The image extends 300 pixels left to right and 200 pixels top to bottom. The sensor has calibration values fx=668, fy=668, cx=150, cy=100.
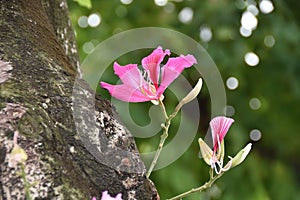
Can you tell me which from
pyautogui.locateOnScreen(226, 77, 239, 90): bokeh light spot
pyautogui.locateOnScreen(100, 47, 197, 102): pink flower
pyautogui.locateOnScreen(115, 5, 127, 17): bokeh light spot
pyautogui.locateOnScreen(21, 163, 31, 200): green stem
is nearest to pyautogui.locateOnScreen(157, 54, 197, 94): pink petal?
pyautogui.locateOnScreen(100, 47, 197, 102): pink flower

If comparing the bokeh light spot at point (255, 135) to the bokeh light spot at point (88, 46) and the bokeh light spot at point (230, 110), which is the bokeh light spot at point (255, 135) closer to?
the bokeh light spot at point (230, 110)

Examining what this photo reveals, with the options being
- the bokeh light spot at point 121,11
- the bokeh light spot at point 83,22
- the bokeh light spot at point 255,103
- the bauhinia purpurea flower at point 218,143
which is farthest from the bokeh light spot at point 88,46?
the bauhinia purpurea flower at point 218,143

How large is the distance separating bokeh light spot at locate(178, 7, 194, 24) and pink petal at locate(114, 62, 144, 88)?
6.12 feet

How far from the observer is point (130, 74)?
0.66m

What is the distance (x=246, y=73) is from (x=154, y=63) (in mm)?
1928

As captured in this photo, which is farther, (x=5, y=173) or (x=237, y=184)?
(x=237, y=184)

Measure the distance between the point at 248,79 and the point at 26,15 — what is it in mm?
1848

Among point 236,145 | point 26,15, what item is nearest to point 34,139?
point 26,15

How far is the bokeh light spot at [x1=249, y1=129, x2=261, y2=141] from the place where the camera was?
2518mm

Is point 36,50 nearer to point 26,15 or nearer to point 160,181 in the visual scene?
point 26,15

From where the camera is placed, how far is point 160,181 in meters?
2.09

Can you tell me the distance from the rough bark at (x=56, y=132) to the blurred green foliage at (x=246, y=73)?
148cm

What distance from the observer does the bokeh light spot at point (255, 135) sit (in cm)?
252

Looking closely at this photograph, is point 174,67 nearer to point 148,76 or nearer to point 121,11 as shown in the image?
point 148,76
